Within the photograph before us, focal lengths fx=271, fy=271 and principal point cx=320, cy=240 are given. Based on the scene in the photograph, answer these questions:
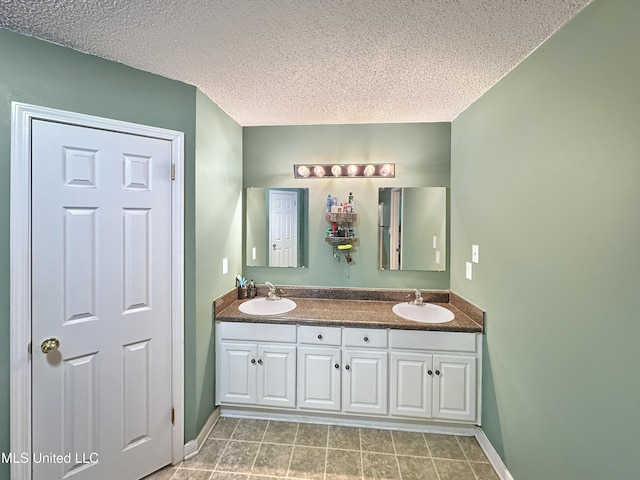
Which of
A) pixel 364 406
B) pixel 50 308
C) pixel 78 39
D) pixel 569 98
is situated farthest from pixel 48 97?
pixel 364 406

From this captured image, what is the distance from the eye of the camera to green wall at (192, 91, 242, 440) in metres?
1.81

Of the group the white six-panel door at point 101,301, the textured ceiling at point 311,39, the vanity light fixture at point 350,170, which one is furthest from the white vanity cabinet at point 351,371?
the textured ceiling at point 311,39

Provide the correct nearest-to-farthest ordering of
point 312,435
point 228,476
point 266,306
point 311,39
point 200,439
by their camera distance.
Answer: point 311,39 → point 228,476 → point 200,439 → point 312,435 → point 266,306

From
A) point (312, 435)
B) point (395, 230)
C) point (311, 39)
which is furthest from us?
point (395, 230)

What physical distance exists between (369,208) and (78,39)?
2.12 meters

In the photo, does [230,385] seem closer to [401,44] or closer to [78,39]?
[78,39]

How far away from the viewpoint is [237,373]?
2.05 meters

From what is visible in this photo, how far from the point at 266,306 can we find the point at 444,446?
163 cm

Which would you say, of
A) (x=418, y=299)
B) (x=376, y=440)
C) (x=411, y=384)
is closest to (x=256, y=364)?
(x=376, y=440)

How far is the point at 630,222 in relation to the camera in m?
0.92

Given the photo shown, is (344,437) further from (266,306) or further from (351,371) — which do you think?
(266,306)

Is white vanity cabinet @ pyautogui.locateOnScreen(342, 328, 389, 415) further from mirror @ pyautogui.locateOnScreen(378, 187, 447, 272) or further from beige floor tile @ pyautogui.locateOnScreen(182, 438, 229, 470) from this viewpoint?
beige floor tile @ pyautogui.locateOnScreen(182, 438, 229, 470)

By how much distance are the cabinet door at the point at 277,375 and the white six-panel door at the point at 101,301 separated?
0.62m

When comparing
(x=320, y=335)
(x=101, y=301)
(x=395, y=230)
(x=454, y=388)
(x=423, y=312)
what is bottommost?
(x=454, y=388)
